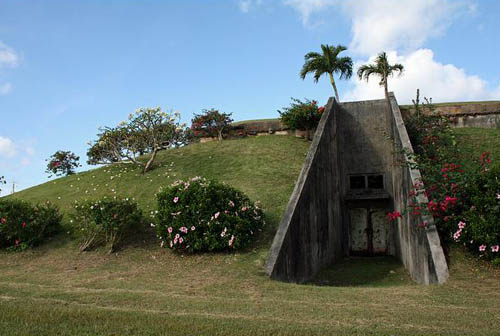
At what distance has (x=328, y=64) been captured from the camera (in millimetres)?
25141

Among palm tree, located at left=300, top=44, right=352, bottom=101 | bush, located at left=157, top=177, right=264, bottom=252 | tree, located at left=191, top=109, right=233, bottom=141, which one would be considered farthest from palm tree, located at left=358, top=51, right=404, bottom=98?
bush, located at left=157, top=177, right=264, bottom=252

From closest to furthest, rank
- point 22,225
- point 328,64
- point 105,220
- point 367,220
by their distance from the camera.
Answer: point 105,220 < point 22,225 < point 367,220 < point 328,64

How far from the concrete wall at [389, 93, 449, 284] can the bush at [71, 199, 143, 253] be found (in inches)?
281

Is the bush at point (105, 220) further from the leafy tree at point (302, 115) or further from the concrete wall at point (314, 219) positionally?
the leafy tree at point (302, 115)

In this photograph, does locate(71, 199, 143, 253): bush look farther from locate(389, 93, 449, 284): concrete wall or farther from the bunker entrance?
locate(389, 93, 449, 284): concrete wall

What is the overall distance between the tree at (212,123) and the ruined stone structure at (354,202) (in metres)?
8.04

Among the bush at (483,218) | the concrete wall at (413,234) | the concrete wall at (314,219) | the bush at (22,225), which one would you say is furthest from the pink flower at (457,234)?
the bush at (22,225)

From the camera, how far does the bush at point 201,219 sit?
945cm

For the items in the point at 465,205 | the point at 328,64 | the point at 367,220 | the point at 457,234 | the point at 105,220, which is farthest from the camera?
the point at 328,64

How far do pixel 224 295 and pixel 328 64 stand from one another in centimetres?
2114

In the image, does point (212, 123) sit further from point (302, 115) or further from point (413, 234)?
point (413, 234)

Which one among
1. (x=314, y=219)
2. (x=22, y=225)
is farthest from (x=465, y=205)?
(x=22, y=225)

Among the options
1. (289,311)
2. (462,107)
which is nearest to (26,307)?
(289,311)

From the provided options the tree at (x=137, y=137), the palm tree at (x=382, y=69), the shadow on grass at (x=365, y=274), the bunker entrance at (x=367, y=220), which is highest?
the palm tree at (x=382, y=69)
